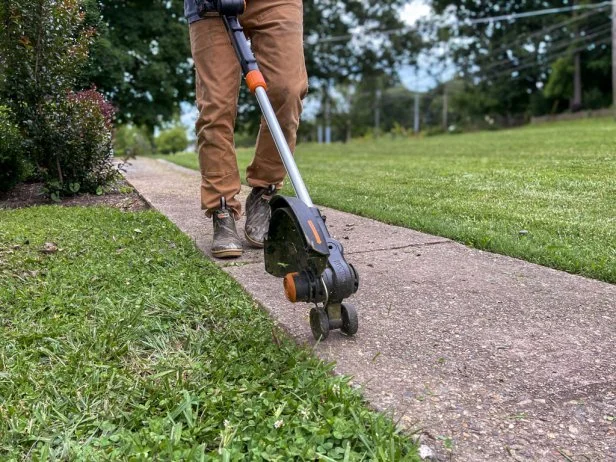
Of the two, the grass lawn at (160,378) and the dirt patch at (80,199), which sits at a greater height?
the dirt patch at (80,199)

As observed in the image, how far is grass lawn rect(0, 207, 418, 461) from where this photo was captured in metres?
1.13

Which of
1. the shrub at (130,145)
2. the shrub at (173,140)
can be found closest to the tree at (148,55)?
the shrub at (130,145)

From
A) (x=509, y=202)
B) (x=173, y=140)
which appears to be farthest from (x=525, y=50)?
(x=509, y=202)

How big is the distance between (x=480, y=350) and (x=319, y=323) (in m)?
0.41

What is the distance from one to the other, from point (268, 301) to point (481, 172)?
4.43 m

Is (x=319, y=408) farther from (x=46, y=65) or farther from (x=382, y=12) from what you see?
(x=382, y=12)

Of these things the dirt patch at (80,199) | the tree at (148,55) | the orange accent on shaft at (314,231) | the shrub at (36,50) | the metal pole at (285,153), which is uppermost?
the tree at (148,55)

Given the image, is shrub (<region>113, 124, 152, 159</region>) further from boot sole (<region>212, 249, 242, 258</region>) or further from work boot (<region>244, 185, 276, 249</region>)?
boot sole (<region>212, 249, 242, 258</region>)

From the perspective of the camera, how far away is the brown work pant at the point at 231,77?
8.02 feet

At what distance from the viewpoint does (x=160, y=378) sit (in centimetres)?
140

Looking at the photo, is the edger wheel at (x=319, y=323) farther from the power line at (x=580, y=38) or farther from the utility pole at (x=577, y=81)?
the power line at (x=580, y=38)

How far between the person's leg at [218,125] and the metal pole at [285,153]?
64 centimetres

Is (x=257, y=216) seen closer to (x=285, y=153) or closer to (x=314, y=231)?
(x=285, y=153)

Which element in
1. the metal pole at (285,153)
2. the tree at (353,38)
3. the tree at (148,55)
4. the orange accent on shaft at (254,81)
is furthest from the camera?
the tree at (353,38)
